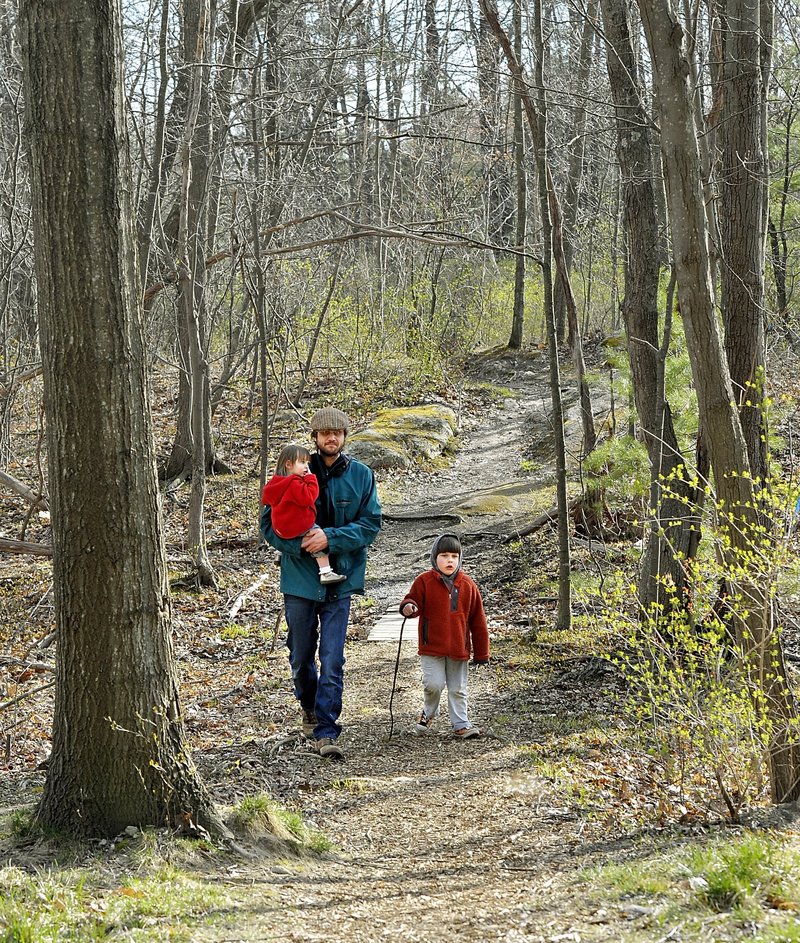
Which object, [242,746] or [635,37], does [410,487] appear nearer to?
[635,37]

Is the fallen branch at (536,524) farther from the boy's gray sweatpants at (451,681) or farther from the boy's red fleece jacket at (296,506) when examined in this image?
the boy's red fleece jacket at (296,506)

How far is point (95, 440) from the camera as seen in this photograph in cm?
372

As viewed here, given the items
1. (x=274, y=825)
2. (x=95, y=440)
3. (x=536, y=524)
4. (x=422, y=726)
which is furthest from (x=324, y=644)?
(x=536, y=524)

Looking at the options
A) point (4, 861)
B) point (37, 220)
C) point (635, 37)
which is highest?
point (635, 37)

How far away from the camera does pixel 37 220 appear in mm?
3746

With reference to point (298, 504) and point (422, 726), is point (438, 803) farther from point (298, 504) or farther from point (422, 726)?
point (298, 504)

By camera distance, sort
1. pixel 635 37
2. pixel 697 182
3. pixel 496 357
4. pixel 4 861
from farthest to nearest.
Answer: pixel 496 357 < pixel 635 37 < pixel 697 182 < pixel 4 861

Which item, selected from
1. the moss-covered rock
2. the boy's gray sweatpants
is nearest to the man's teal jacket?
the boy's gray sweatpants

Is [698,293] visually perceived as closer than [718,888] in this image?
No

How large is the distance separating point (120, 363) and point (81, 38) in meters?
1.25

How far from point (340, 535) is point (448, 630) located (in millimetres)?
1151

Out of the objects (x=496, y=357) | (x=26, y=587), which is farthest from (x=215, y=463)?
(x=496, y=357)

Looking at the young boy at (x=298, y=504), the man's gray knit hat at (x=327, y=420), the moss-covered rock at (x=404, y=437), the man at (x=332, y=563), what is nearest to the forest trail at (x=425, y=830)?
the man at (x=332, y=563)

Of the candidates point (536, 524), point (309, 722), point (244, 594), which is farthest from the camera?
point (536, 524)
